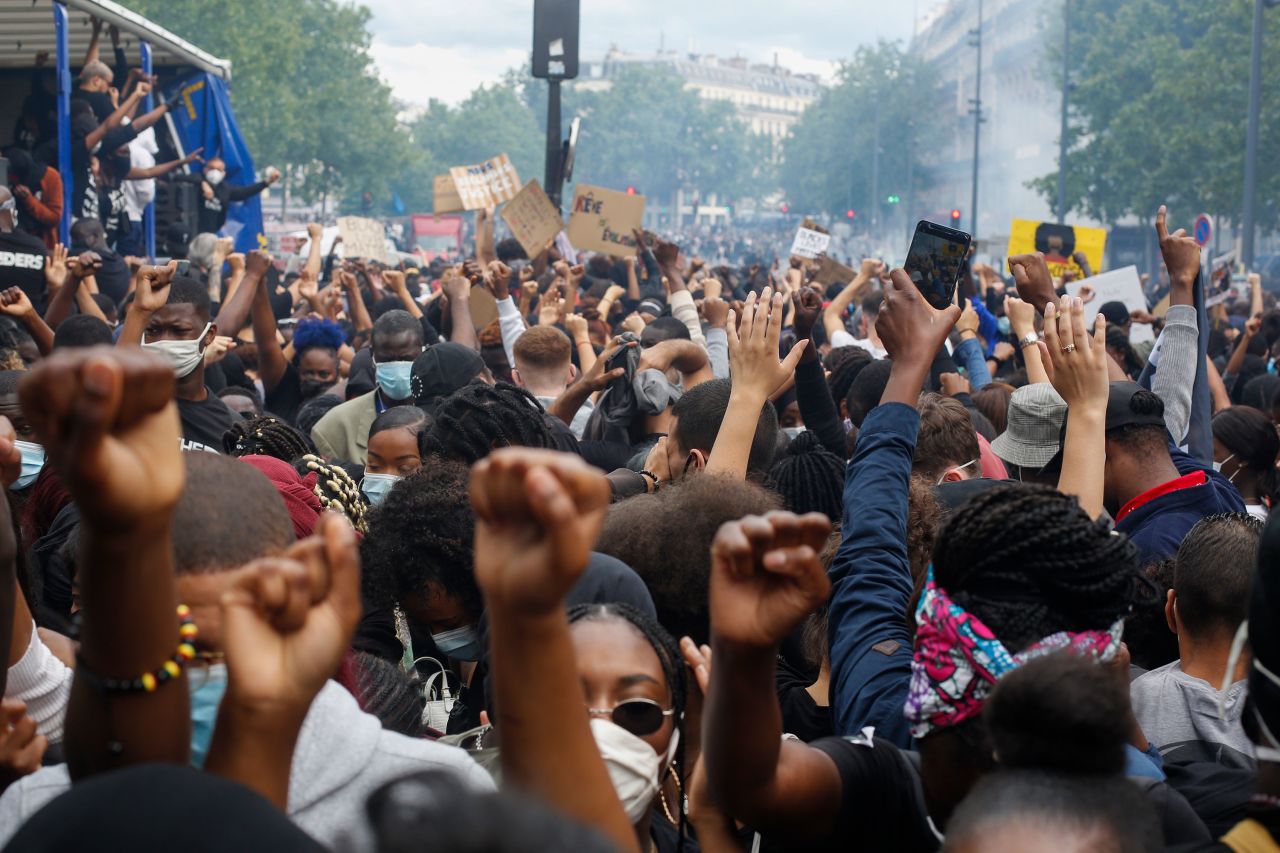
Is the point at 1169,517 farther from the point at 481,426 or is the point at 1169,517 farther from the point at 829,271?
the point at 829,271

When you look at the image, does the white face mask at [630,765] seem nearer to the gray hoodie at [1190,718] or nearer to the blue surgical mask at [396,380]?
the gray hoodie at [1190,718]

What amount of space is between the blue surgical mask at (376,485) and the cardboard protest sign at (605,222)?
7.79 m

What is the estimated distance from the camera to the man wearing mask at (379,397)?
19.3 ft

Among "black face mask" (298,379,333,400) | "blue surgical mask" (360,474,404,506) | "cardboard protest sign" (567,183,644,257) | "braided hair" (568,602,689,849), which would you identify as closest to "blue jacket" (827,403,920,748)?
"braided hair" (568,602,689,849)

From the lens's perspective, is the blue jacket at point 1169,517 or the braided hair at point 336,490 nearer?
the blue jacket at point 1169,517

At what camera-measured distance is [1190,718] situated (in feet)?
9.59

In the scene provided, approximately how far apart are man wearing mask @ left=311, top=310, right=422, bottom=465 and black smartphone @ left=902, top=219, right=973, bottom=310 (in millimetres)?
2562

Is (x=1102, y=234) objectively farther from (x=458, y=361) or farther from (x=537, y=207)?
(x=458, y=361)

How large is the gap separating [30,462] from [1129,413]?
3394 mm

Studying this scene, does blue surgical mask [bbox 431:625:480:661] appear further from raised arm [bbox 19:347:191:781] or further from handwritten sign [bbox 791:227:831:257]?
handwritten sign [bbox 791:227:831:257]

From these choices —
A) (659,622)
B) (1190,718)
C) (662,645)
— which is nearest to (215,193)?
(659,622)

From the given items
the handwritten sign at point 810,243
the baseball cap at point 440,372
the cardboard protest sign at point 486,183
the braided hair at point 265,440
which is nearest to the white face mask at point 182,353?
the braided hair at point 265,440

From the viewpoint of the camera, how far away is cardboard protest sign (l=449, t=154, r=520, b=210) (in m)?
14.5

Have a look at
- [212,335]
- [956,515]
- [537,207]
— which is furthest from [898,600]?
[537,207]
